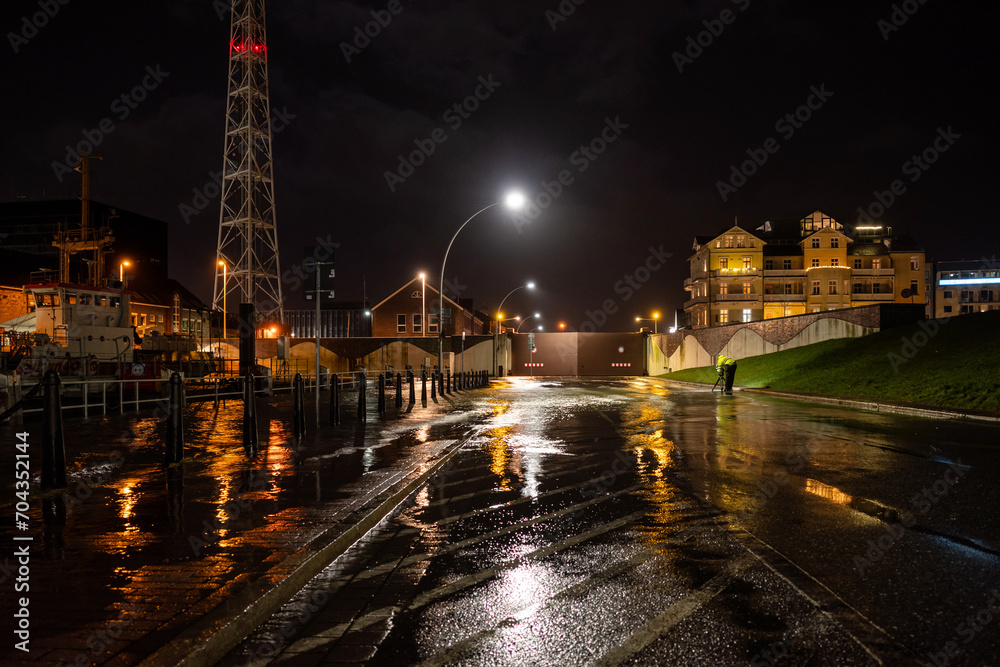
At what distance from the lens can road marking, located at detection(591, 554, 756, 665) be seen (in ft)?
10.6

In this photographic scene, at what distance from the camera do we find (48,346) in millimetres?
24000

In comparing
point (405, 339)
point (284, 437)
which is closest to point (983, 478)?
point (284, 437)

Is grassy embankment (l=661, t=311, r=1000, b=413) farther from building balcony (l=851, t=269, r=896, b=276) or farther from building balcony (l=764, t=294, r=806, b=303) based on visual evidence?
building balcony (l=851, t=269, r=896, b=276)

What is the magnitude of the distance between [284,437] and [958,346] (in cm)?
2292

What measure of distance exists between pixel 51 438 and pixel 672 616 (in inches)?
267

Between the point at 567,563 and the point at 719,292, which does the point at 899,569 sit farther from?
the point at 719,292

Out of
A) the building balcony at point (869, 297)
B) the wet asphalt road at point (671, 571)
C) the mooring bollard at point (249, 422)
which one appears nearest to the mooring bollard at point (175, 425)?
the mooring bollard at point (249, 422)

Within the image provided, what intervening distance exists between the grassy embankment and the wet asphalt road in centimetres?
1032

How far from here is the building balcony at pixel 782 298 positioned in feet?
235

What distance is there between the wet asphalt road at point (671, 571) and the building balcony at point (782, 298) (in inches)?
2637

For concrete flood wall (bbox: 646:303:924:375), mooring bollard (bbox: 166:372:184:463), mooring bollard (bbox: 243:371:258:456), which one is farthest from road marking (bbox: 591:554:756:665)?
concrete flood wall (bbox: 646:303:924:375)

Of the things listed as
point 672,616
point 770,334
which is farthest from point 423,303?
point 672,616

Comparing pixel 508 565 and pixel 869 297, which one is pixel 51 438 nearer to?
pixel 508 565

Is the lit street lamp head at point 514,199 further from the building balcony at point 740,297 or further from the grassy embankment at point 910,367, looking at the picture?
the building balcony at point 740,297
